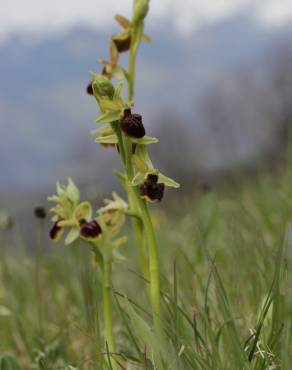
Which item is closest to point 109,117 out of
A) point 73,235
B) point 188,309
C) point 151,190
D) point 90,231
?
point 151,190

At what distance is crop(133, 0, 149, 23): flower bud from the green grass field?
2.44 feet

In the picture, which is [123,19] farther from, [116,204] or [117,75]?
[116,204]

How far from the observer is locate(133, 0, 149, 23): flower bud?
2275 mm

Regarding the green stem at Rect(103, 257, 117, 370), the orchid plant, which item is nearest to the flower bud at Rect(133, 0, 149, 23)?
the orchid plant

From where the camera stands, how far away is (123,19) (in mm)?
2357

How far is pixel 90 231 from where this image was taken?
1809 mm

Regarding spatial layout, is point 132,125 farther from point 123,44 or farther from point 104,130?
point 123,44

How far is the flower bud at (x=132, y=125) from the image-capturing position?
1.57 m

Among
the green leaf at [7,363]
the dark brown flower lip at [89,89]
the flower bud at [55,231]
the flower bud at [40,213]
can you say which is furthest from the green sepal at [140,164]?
the flower bud at [40,213]

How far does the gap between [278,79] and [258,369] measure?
45.7m

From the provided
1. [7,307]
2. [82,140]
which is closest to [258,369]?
[7,307]

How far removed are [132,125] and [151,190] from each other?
0.54ft

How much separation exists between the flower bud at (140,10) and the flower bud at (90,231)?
86 centimetres

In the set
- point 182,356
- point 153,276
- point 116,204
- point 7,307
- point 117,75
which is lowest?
point 7,307
